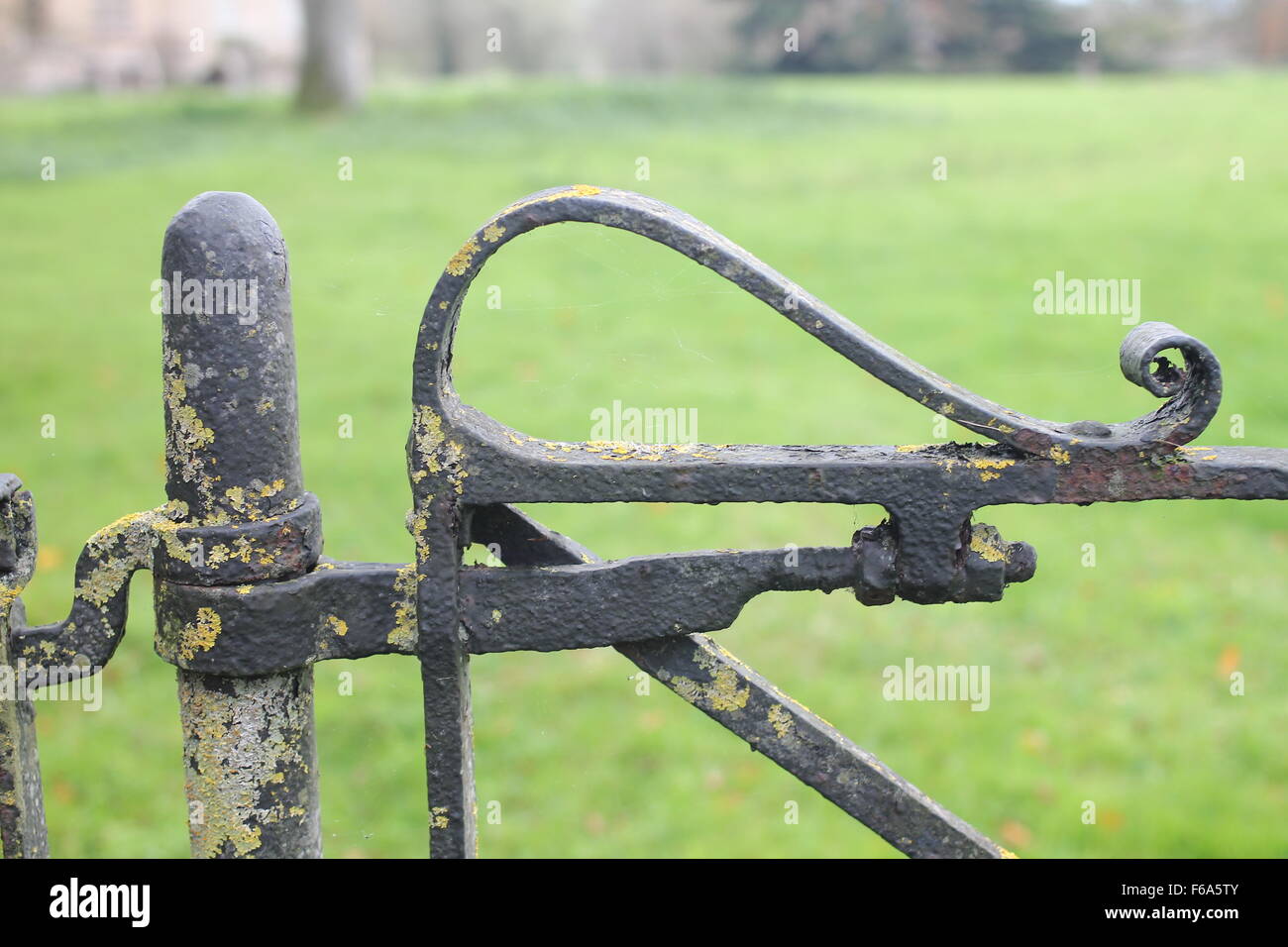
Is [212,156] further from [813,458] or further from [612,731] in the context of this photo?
[813,458]

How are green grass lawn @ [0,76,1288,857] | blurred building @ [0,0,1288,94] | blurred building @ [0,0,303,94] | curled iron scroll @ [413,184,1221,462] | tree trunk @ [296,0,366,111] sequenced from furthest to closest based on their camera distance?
blurred building @ [0,0,303,94] < blurred building @ [0,0,1288,94] < tree trunk @ [296,0,366,111] < green grass lawn @ [0,76,1288,857] < curled iron scroll @ [413,184,1221,462]

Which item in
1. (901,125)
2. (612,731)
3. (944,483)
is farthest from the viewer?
(901,125)

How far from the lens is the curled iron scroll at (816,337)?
127 cm

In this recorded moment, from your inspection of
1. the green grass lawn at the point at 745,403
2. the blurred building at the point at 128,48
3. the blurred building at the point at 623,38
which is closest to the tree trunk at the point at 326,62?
the blurred building at the point at 623,38

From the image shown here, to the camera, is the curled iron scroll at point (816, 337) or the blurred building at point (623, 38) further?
the blurred building at point (623, 38)

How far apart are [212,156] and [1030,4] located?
1573 centimetres

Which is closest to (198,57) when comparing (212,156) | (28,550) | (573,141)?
(212,156)

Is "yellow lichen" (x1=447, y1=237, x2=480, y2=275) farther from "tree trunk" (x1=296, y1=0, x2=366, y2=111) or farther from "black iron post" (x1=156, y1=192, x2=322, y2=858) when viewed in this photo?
"tree trunk" (x1=296, y1=0, x2=366, y2=111)

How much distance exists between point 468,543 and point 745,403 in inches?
250

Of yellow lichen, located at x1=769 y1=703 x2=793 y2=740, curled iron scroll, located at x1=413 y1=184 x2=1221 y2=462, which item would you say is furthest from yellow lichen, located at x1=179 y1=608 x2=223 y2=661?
yellow lichen, located at x1=769 y1=703 x2=793 y2=740

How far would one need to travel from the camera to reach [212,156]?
14.9 metres

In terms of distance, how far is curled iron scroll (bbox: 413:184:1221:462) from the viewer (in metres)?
1.27

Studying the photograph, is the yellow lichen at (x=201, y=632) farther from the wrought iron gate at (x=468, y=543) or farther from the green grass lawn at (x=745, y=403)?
the green grass lawn at (x=745, y=403)

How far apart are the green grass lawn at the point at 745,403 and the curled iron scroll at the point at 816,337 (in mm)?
530
